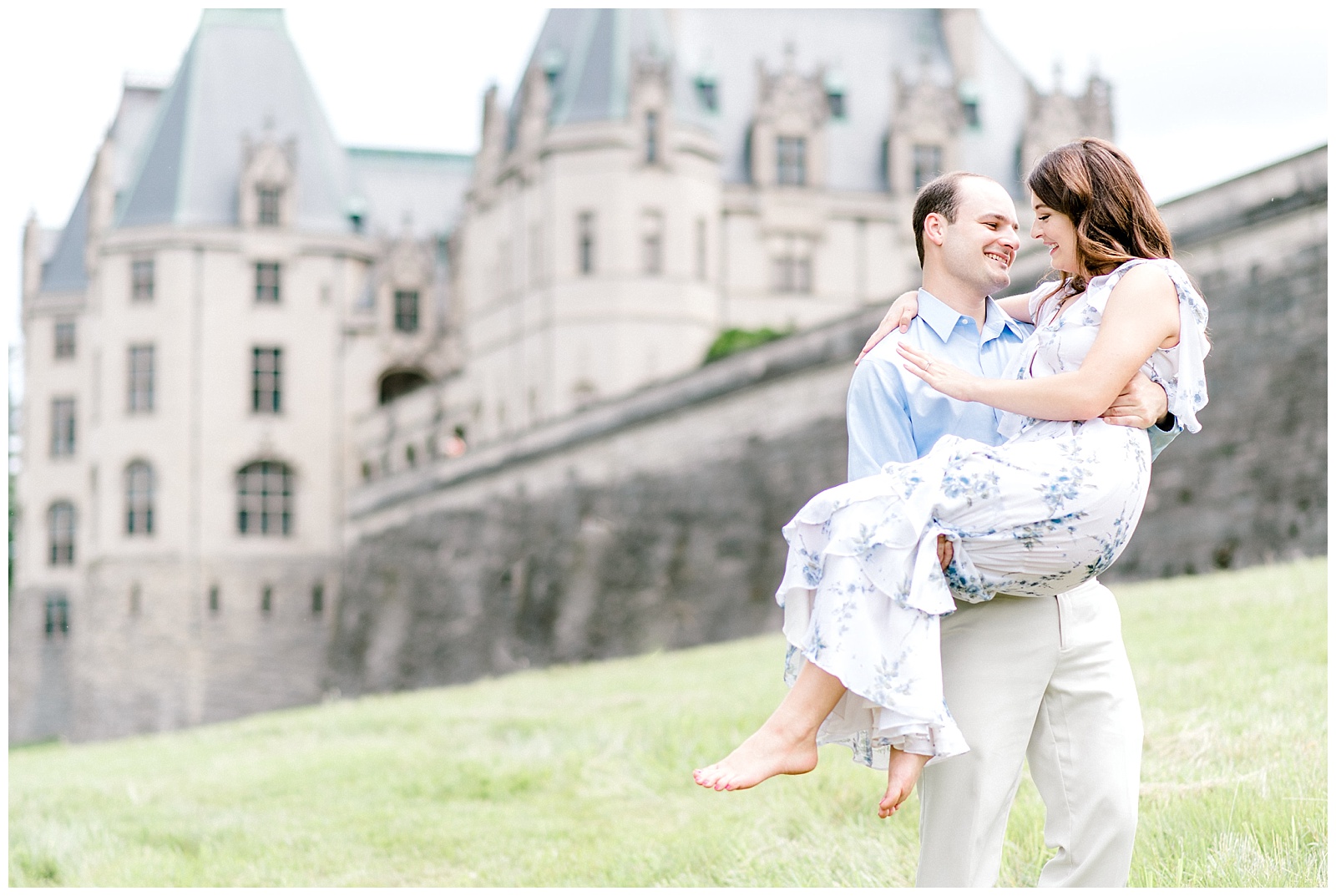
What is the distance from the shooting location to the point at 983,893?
3637 mm

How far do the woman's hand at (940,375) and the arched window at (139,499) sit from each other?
36.4 metres

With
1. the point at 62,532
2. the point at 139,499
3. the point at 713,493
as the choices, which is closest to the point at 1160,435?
the point at 713,493

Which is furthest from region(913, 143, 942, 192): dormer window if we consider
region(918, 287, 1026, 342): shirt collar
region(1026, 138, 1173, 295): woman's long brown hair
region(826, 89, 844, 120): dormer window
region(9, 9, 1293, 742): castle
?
region(1026, 138, 1173, 295): woman's long brown hair

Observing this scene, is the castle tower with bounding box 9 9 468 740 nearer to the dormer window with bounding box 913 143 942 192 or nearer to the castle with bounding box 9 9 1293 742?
the castle with bounding box 9 9 1293 742

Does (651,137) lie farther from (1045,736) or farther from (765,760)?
(765,760)

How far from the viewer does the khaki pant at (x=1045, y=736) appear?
11.9ft

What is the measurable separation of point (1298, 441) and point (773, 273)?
66.2 ft

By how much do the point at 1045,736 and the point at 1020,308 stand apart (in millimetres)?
1111

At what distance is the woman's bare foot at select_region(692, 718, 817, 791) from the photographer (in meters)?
3.46

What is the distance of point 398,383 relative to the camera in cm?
4125

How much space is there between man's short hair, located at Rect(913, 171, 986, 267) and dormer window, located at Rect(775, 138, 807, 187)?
31878 mm

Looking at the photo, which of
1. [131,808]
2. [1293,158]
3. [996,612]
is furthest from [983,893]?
[1293,158]

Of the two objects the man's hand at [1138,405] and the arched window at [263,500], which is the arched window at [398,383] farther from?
the man's hand at [1138,405]

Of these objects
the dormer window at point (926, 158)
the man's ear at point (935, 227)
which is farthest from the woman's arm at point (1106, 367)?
the dormer window at point (926, 158)
